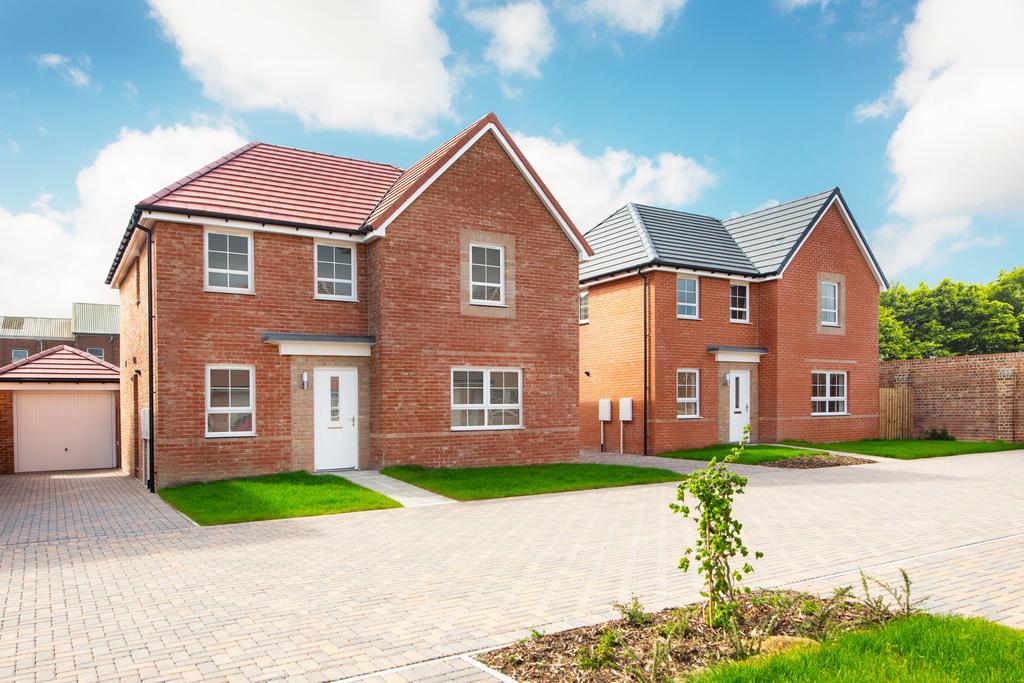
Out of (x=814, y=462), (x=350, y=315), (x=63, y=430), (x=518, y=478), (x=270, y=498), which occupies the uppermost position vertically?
(x=350, y=315)

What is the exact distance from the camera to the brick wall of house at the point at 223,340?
15.5 metres

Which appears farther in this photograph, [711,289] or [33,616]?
[711,289]

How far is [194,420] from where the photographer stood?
15711 mm

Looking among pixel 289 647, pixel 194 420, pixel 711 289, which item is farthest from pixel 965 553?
pixel 711 289

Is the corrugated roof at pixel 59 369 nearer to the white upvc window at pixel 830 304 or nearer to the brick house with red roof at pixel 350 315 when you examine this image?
the brick house with red roof at pixel 350 315

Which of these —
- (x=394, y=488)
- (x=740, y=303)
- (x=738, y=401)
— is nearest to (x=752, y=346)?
(x=740, y=303)

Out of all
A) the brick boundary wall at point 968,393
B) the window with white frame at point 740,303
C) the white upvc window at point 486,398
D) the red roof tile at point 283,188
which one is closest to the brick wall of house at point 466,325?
the white upvc window at point 486,398

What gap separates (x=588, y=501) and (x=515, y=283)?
700 cm

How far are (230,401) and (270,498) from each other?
3.51 metres

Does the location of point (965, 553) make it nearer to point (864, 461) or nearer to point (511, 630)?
point (511, 630)

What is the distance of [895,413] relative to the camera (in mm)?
27906

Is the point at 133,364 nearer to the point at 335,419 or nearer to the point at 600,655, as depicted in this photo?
the point at 335,419

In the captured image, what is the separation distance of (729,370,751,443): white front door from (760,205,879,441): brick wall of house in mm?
571

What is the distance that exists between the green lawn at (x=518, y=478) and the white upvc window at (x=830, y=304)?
11902 mm
